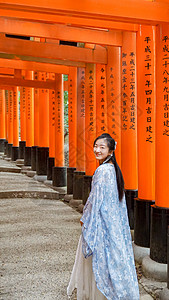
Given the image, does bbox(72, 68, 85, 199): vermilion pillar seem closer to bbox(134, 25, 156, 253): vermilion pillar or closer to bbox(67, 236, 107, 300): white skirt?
bbox(134, 25, 156, 253): vermilion pillar

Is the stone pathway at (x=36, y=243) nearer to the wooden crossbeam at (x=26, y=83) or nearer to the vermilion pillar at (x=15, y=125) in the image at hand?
the wooden crossbeam at (x=26, y=83)

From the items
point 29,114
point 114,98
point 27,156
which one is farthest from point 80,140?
point 27,156

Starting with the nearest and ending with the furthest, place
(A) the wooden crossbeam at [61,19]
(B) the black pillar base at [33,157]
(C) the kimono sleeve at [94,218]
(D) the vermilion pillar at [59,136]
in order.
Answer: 1. (C) the kimono sleeve at [94,218]
2. (A) the wooden crossbeam at [61,19]
3. (D) the vermilion pillar at [59,136]
4. (B) the black pillar base at [33,157]

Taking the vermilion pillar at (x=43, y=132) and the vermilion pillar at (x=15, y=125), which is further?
the vermilion pillar at (x=15, y=125)

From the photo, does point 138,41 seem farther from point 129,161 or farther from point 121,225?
point 121,225

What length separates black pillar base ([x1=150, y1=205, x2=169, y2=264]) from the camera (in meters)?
4.20

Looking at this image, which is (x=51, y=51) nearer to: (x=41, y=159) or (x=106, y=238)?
(x=106, y=238)

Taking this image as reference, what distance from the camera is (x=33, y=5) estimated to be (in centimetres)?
358

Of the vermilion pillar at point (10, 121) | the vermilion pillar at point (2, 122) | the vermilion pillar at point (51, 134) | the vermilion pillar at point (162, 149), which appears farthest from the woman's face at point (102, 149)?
the vermilion pillar at point (2, 122)

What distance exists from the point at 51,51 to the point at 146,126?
8.87 feet

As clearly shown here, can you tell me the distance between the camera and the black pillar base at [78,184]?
8727 mm

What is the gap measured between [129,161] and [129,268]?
9.35 feet

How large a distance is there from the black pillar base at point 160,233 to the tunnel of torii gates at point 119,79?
1 centimetres

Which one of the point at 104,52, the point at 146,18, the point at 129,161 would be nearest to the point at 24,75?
the point at 104,52
